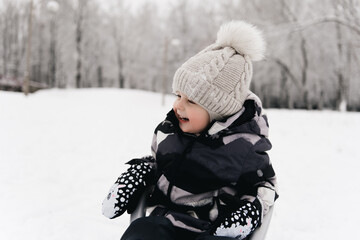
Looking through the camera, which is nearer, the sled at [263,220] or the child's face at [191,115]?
the sled at [263,220]

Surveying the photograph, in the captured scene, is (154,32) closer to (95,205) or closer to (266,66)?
(266,66)

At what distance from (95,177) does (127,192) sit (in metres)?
2.55

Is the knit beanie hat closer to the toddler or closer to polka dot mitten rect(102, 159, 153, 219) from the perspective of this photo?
the toddler

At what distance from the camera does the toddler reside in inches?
50.8

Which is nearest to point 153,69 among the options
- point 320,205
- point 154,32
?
point 154,32

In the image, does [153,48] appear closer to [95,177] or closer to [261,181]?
[95,177]

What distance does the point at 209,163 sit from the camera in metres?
1.34

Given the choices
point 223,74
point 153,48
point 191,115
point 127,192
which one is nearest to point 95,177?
point 127,192

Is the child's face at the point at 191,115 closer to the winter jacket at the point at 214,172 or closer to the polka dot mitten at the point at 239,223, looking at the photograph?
the winter jacket at the point at 214,172

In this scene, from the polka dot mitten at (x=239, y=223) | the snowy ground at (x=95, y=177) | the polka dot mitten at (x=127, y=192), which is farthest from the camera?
the snowy ground at (x=95, y=177)

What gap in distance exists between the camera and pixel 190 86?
142 centimetres

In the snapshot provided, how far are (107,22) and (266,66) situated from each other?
687 inches

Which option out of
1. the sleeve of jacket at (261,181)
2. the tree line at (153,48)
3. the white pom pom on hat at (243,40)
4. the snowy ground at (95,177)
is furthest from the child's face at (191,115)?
the tree line at (153,48)

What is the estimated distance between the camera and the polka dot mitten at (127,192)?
1382 millimetres
